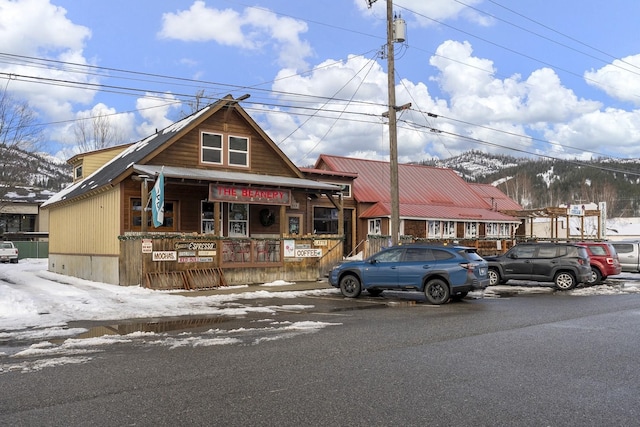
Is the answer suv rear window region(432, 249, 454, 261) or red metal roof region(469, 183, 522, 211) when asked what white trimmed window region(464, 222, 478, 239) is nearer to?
red metal roof region(469, 183, 522, 211)

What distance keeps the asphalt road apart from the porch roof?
975 cm

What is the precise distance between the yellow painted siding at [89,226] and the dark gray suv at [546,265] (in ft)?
46.4

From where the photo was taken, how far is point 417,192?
1529 inches

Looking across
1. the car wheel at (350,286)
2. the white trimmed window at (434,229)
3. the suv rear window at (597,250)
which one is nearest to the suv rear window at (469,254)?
the car wheel at (350,286)

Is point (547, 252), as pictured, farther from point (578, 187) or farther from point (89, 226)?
point (578, 187)

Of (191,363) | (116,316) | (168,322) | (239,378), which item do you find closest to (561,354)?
(239,378)

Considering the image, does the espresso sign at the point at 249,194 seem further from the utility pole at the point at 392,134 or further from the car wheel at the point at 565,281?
the car wheel at the point at 565,281

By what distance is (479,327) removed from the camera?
10.5 m

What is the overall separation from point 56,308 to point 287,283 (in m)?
8.89

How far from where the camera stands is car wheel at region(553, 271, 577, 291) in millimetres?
18703

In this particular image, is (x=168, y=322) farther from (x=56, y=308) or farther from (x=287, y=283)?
(x=287, y=283)

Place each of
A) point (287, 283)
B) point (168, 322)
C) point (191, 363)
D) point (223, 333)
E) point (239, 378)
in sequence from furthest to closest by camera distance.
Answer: point (287, 283), point (168, 322), point (223, 333), point (191, 363), point (239, 378)

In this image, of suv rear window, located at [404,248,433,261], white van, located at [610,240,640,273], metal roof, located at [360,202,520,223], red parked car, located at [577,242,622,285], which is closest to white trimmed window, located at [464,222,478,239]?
metal roof, located at [360,202,520,223]

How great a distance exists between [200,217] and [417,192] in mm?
20136
